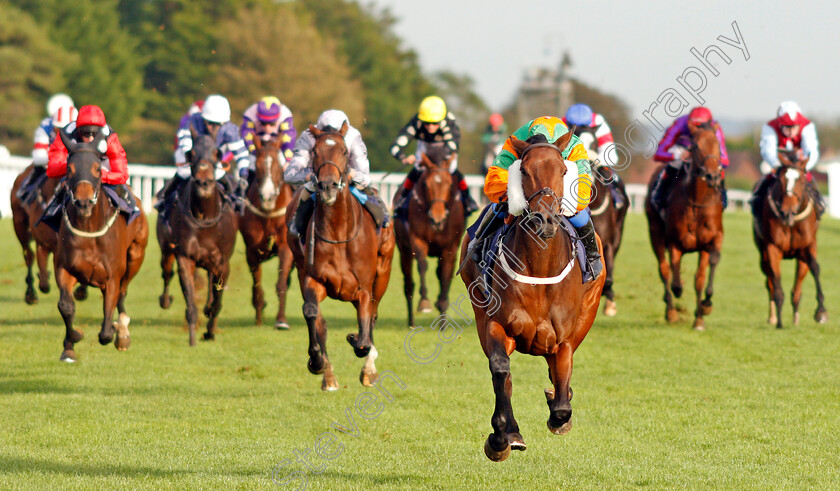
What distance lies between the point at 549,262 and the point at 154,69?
4283cm

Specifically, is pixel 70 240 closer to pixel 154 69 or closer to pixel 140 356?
pixel 140 356

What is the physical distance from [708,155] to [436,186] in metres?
2.93

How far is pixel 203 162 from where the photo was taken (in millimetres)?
10516

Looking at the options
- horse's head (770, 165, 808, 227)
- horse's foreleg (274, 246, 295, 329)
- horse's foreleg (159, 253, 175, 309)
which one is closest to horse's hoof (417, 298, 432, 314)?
horse's foreleg (274, 246, 295, 329)

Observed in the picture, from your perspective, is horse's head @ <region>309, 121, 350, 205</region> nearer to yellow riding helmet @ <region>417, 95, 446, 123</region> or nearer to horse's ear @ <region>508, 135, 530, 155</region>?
horse's ear @ <region>508, 135, 530, 155</region>

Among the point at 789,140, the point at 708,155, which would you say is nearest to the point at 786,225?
the point at 789,140

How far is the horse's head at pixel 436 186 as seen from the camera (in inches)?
476

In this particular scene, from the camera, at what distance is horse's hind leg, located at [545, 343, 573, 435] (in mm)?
5855

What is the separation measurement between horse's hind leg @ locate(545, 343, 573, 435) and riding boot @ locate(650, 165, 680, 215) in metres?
6.59

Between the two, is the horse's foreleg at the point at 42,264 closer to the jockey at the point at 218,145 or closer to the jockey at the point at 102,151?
the jockey at the point at 218,145

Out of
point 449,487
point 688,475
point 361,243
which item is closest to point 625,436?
point 688,475

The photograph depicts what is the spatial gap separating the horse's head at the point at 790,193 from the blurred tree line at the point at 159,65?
29.4 meters

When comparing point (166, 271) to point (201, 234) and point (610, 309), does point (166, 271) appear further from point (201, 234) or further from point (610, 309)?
point (610, 309)

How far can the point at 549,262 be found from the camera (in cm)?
577
